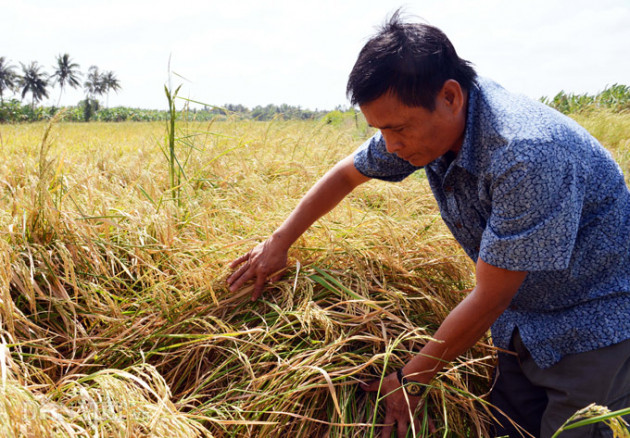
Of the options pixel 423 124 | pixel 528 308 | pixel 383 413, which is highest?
pixel 423 124

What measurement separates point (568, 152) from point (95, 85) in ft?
214

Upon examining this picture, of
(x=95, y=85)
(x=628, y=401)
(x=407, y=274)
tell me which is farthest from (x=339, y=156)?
(x=95, y=85)

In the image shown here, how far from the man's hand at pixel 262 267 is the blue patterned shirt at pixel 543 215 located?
0.44 metres

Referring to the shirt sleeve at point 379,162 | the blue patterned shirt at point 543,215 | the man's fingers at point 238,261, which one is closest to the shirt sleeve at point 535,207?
the blue patterned shirt at point 543,215

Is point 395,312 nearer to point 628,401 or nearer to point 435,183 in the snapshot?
point 435,183

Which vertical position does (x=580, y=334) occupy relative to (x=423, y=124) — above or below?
below

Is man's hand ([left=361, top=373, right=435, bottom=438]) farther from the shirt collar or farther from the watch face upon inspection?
the shirt collar

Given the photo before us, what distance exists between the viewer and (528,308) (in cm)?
122

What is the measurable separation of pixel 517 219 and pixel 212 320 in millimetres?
Result: 916

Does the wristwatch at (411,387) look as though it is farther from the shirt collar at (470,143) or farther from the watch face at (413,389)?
the shirt collar at (470,143)

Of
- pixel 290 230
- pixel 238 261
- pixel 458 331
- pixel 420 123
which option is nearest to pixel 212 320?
pixel 238 261

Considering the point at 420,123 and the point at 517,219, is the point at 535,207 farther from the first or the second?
the point at 420,123

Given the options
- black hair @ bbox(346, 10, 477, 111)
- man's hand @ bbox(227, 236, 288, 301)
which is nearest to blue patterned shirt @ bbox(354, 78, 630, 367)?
black hair @ bbox(346, 10, 477, 111)

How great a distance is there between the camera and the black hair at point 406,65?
0.99 meters
